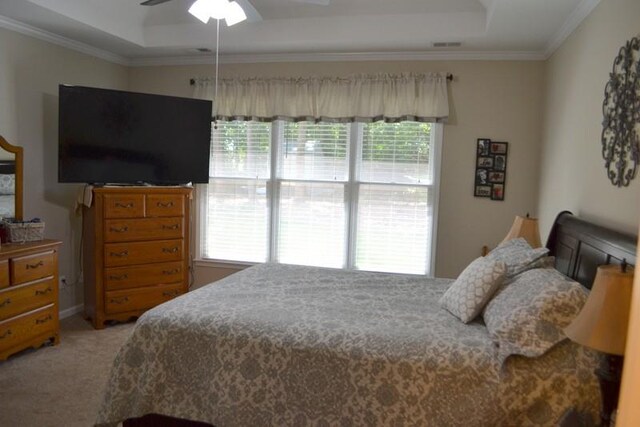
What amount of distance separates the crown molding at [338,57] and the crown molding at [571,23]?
11.3 inches

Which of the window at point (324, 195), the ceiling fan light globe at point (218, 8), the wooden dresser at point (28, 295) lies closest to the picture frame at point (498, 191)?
the window at point (324, 195)

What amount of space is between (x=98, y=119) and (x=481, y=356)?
3.56 m

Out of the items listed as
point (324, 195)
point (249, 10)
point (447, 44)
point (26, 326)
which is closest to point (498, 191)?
point (447, 44)

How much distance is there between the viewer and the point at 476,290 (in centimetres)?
225

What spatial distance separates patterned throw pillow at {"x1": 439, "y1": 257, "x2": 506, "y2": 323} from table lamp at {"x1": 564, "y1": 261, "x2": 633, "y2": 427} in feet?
2.36

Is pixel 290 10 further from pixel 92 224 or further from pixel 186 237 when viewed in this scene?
pixel 92 224

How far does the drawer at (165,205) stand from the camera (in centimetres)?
411

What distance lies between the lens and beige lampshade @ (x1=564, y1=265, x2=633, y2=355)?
1.39 meters

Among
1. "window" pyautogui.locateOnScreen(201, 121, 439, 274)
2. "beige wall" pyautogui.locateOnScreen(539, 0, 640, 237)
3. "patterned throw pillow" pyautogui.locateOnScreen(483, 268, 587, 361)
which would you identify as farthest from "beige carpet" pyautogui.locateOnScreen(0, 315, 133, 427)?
"beige wall" pyautogui.locateOnScreen(539, 0, 640, 237)

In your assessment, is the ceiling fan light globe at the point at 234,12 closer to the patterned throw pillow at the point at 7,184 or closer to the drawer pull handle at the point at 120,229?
the drawer pull handle at the point at 120,229

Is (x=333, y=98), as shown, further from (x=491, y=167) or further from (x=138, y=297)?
(x=138, y=297)

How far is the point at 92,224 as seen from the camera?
13.3ft

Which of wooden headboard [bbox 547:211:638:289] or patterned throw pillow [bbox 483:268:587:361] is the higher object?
wooden headboard [bbox 547:211:638:289]

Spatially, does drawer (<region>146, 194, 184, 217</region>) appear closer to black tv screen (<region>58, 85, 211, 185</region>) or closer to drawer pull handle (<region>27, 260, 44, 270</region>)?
black tv screen (<region>58, 85, 211, 185</region>)
